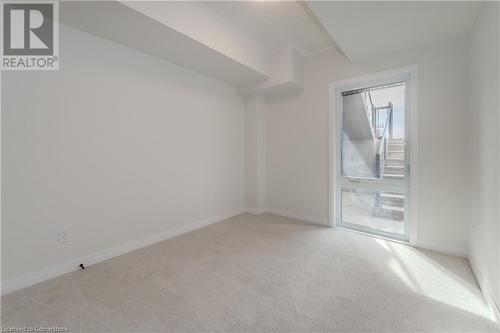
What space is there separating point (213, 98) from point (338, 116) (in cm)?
204

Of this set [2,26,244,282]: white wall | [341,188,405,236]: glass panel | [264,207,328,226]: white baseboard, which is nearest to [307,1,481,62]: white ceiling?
[341,188,405,236]: glass panel

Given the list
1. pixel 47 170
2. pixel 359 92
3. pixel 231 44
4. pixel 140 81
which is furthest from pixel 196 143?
pixel 359 92

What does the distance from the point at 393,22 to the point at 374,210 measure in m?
2.33

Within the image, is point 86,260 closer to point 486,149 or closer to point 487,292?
point 487,292

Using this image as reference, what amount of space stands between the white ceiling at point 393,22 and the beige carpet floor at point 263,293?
2.41 m

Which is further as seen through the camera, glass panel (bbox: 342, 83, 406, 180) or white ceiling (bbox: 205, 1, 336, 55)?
glass panel (bbox: 342, 83, 406, 180)

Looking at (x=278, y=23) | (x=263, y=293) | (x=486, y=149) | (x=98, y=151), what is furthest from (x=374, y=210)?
(x=98, y=151)

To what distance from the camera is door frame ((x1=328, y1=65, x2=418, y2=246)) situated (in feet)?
8.36

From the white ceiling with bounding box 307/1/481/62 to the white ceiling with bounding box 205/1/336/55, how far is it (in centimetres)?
55

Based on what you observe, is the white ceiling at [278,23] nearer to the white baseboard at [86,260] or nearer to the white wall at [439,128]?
the white wall at [439,128]

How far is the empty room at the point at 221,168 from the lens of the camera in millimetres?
1592

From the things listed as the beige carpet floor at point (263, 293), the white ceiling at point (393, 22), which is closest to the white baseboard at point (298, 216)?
the beige carpet floor at point (263, 293)

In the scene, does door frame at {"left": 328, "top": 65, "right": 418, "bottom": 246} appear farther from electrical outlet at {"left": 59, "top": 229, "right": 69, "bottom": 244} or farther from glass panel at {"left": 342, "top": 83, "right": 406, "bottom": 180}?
electrical outlet at {"left": 59, "top": 229, "right": 69, "bottom": 244}

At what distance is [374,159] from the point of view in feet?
9.83
